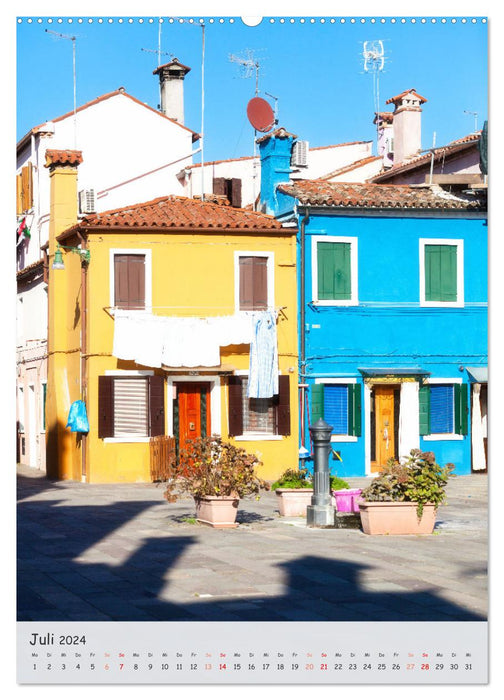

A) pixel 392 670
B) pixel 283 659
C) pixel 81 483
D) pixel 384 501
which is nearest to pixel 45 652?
pixel 283 659

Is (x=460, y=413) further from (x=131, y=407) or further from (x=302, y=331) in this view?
(x=131, y=407)

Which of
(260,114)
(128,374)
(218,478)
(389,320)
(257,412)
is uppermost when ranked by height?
(260,114)

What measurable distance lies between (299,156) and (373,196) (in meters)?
2.03

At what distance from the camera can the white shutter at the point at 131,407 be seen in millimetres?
20609

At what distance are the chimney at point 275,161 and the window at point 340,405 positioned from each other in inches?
150

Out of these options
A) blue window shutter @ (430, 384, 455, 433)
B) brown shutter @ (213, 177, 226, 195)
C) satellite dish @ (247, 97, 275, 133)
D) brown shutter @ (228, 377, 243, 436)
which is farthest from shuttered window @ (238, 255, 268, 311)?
satellite dish @ (247, 97, 275, 133)

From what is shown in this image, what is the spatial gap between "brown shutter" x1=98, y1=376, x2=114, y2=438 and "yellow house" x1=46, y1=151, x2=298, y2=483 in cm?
2

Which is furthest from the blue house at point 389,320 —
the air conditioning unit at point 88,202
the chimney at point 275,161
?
the air conditioning unit at point 88,202

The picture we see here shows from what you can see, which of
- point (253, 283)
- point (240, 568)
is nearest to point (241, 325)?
point (253, 283)

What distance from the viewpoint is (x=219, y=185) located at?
25.5 meters

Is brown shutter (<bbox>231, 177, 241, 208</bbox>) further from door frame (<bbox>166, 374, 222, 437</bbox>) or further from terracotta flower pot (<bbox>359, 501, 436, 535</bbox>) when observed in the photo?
terracotta flower pot (<bbox>359, 501, 436, 535</bbox>)

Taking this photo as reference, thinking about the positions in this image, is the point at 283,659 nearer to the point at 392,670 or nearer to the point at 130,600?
the point at 392,670

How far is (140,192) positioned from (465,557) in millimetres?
15190

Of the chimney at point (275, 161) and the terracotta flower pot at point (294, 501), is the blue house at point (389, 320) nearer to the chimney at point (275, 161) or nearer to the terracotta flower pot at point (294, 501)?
the chimney at point (275, 161)
